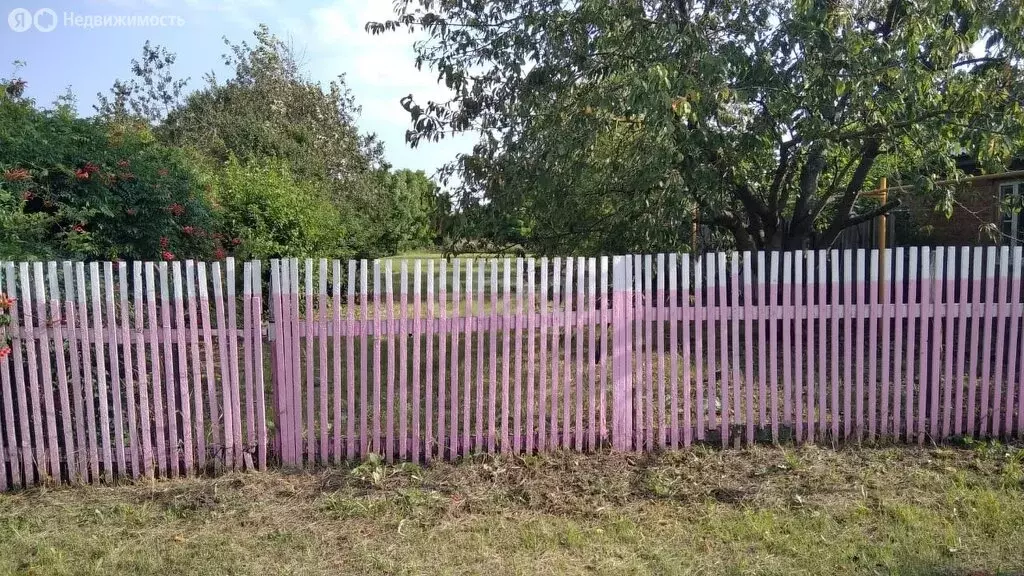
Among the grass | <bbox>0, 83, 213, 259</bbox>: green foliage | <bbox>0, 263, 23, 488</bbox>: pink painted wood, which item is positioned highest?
<bbox>0, 83, 213, 259</bbox>: green foliage

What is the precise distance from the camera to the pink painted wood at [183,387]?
14.0ft

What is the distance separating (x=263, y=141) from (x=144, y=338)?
1332cm

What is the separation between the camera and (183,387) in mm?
4383

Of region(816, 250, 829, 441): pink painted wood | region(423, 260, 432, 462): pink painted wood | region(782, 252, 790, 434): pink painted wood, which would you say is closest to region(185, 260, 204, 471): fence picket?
region(423, 260, 432, 462): pink painted wood

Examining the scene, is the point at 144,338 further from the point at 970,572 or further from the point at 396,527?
the point at 970,572

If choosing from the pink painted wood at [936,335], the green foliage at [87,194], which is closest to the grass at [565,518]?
the pink painted wood at [936,335]

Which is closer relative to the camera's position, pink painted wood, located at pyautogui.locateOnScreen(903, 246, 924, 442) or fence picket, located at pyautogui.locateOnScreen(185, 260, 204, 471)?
fence picket, located at pyautogui.locateOnScreen(185, 260, 204, 471)

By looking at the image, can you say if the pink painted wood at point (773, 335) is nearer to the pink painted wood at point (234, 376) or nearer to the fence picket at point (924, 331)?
the fence picket at point (924, 331)

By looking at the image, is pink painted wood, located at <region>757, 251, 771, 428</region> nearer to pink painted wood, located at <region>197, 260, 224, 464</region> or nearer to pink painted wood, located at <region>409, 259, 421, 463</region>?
pink painted wood, located at <region>409, 259, 421, 463</region>

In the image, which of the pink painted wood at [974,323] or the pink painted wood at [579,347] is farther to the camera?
the pink painted wood at [974,323]

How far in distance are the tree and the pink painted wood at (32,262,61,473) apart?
3.44 meters

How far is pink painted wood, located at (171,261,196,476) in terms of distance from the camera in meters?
4.27

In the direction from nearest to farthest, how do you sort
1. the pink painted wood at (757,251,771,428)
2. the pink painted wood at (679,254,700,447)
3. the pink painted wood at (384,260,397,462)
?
the pink painted wood at (384,260,397,462) → the pink painted wood at (679,254,700,447) → the pink painted wood at (757,251,771,428)

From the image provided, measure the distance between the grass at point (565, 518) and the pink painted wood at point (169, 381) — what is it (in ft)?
0.57
